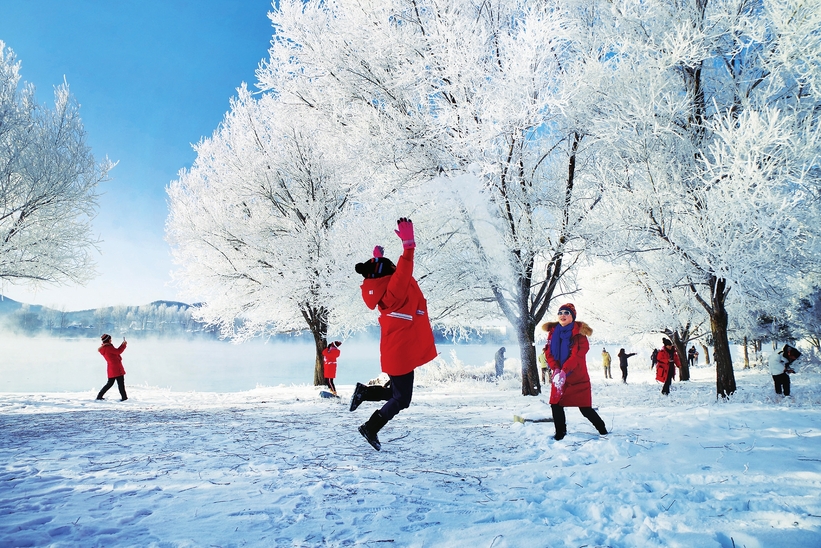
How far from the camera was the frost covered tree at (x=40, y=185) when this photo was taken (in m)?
9.20

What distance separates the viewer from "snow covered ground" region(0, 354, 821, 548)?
2209 mm

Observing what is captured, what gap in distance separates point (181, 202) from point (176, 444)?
37.8 feet

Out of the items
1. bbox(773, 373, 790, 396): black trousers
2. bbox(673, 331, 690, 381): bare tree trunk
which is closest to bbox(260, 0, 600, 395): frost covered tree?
bbox(773, 373, 790, 396): black trousers

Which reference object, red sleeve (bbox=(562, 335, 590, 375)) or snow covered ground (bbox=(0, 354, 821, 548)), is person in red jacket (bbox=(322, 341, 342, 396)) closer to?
snow covered ground (bbox=(0, 354, 821, 548))

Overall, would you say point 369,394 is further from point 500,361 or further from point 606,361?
point 606,361

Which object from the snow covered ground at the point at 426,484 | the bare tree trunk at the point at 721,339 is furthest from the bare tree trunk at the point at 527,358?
the snow covered ground at the point at 426,484

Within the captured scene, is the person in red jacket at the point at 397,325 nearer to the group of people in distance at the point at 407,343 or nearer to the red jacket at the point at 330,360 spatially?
the group of people in distance at the point at 407,343

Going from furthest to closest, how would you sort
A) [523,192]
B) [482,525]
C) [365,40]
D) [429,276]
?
1. [429,276]
2. [523,192]
3. [365,40]
4. [482,525]

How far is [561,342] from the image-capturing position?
479cm

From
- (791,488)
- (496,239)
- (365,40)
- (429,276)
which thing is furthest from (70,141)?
(791,488)

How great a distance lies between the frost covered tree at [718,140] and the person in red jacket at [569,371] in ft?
10.3

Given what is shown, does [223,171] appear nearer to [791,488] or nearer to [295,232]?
[295,232]

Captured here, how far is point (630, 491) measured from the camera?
9.39 feet

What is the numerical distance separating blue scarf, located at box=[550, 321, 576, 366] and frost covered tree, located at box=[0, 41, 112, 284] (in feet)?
38.5
